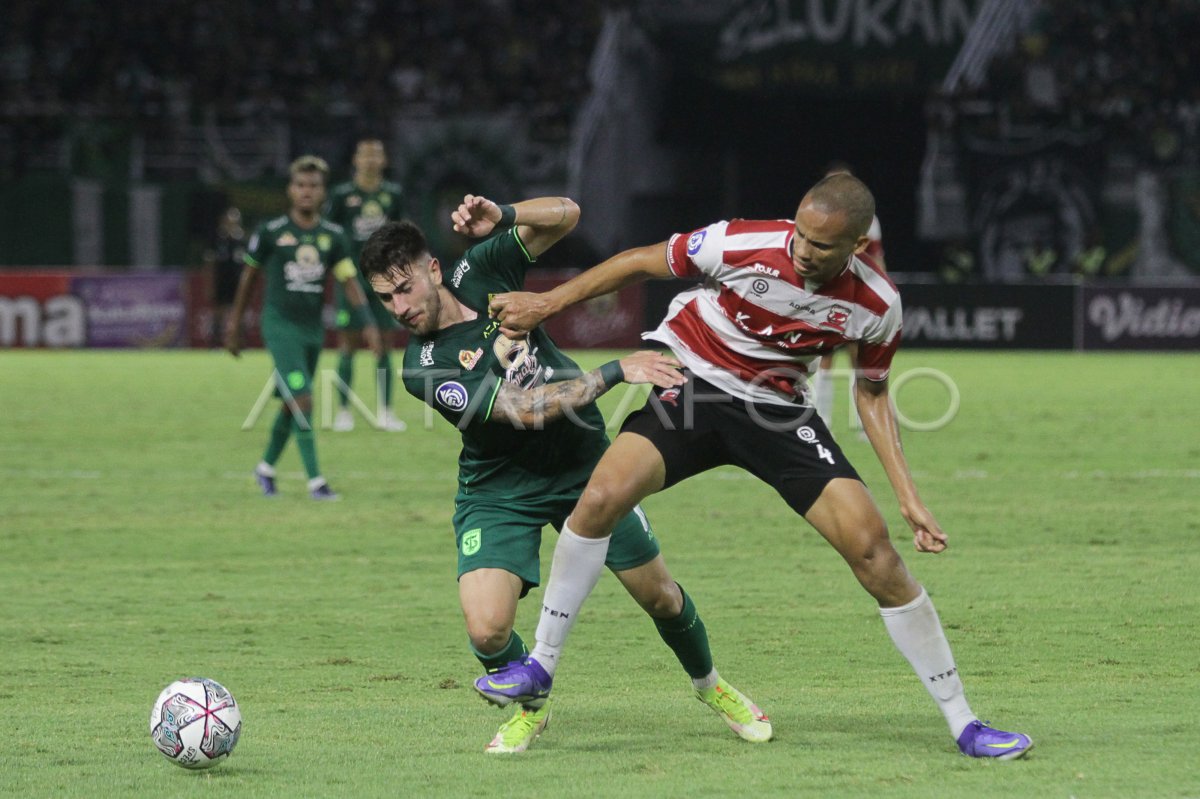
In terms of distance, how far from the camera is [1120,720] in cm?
557

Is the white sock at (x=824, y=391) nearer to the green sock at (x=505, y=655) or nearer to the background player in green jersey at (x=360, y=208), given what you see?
the background player in green jersey at (x=360, y=208)

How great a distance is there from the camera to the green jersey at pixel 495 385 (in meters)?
5.52

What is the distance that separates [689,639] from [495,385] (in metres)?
1.09

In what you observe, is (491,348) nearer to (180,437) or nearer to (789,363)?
(789,363)

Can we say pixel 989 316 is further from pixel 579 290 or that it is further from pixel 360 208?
pixel 579 290

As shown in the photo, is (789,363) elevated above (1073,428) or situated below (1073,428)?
above

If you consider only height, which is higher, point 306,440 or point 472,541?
point 472,541

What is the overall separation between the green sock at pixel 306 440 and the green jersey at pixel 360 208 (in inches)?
135

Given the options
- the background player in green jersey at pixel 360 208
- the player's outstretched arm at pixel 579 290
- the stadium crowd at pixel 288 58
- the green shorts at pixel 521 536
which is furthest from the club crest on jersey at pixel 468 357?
the stadium crowd at pixel 288 58

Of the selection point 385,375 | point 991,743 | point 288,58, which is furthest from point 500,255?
point 288,58

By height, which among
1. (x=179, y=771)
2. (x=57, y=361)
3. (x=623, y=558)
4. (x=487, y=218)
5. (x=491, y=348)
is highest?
(x=487, y=218)

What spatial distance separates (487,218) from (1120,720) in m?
2.70

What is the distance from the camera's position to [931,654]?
203 inches

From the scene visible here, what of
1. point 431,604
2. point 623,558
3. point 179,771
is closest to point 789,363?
point 623,558
